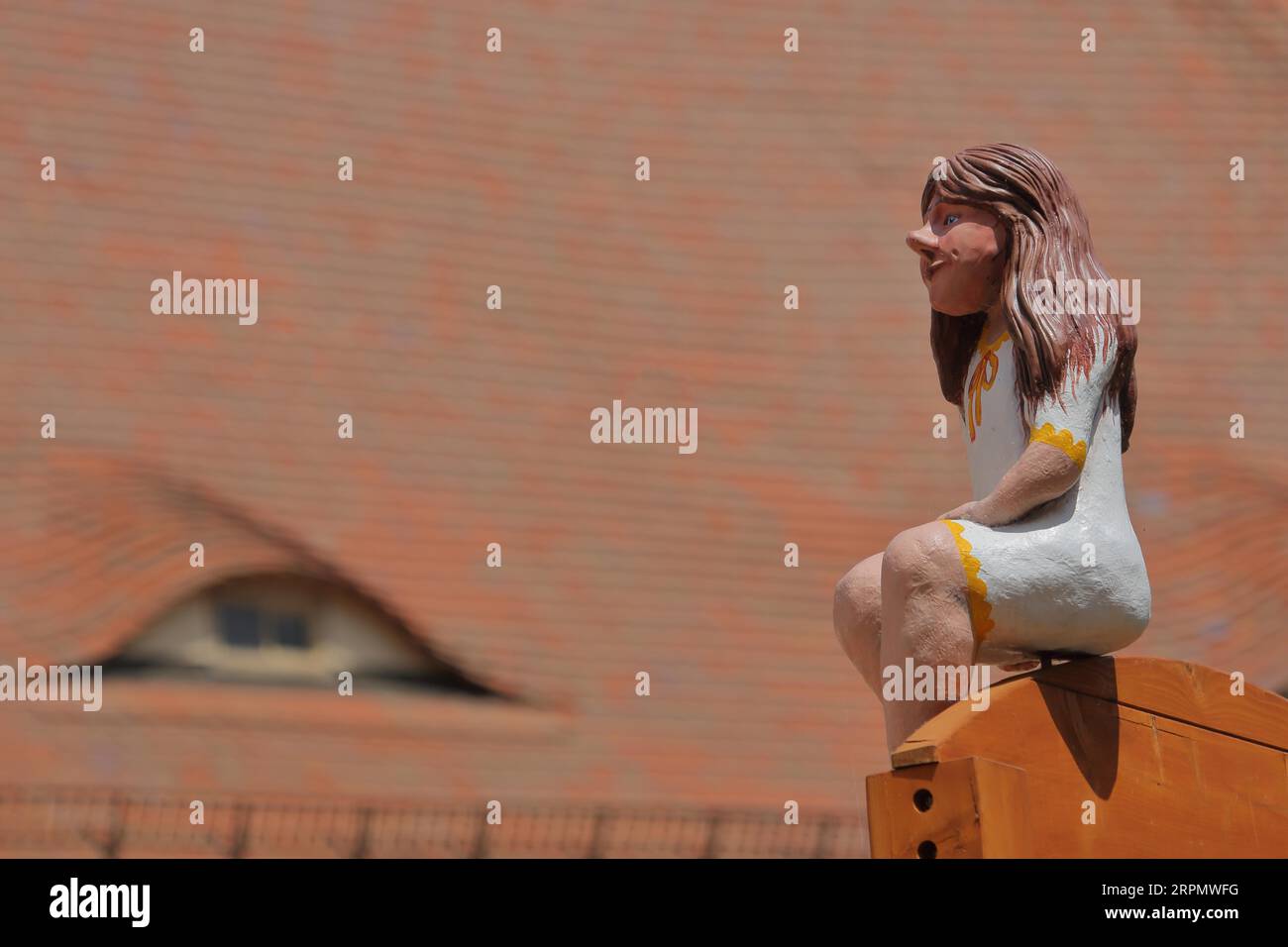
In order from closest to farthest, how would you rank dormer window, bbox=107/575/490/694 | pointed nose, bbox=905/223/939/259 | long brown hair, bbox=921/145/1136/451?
long brown hair, bbox=921/145/1136/451, pointed nose, bbox=905/223/939/259, dormer window, bbox=107/575/490/694

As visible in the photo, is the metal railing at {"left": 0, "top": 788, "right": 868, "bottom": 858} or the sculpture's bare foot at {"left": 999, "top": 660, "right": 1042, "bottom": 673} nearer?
the sculpture's bare foot at {"left": 999, "top": 660, "right": 1042, "bottom": 673}

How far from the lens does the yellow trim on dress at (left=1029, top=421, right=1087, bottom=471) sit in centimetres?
561

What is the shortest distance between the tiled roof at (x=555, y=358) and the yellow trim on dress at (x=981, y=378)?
30.0 ft

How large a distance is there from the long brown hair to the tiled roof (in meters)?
9.19

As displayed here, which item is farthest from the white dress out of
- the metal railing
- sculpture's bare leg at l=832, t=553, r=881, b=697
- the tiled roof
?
the tiled roof

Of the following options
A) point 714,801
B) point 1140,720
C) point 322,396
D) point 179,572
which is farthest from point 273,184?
point 1140,720

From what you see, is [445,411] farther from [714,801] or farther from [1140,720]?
[1140,720]

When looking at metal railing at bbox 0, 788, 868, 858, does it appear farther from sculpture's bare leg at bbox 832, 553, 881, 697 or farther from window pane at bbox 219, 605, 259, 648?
sculpture's bare leg at bbox 832, 553, 881, 697

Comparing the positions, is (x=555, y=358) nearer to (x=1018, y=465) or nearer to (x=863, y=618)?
(x=863, y=618)

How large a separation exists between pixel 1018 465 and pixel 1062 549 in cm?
25

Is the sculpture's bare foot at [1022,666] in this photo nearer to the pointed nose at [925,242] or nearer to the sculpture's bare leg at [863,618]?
the sculpture's bare leg at [863,618]

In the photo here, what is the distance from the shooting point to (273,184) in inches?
602

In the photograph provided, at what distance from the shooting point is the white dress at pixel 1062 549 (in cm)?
554

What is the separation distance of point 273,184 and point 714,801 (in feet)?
17.9
